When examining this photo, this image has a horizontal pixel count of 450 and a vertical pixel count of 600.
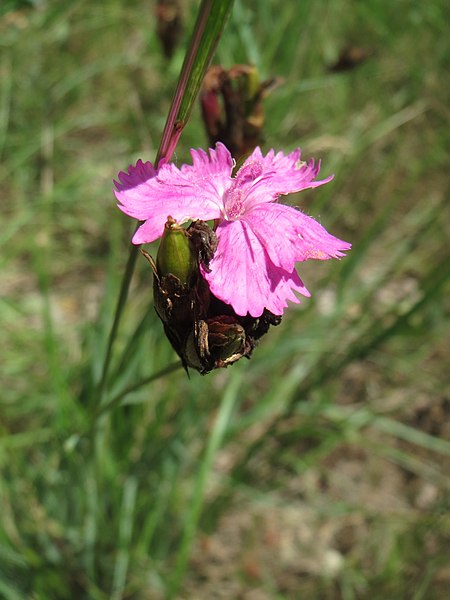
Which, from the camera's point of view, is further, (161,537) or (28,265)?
(28,265)

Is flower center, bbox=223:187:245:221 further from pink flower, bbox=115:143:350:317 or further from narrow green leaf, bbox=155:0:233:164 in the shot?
narrow green leaf, bbox=155:0:233:164

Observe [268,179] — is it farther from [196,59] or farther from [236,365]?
[236,365]

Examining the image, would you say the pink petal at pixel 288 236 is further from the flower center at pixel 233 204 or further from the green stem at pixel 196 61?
the green stem at pixel 196 61

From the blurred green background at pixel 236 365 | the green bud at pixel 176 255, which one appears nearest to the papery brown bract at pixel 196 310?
the green bud at pixel 176 255

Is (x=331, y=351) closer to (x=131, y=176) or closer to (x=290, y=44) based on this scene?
(x=290, y=44)

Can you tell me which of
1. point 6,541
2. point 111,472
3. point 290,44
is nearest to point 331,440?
point 111,472

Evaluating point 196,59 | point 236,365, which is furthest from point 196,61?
point 236,365

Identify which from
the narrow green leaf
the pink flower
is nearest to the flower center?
the pink flower
